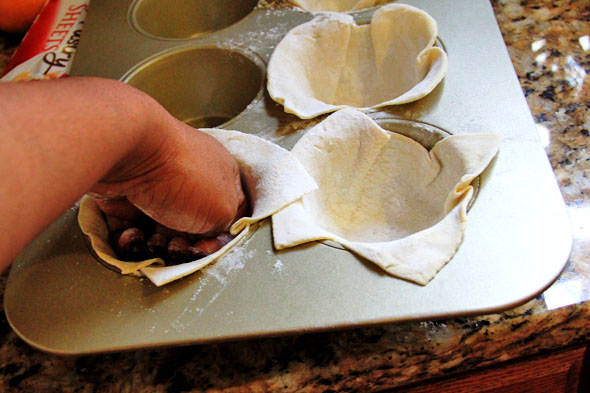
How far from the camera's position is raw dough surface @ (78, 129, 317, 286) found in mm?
869

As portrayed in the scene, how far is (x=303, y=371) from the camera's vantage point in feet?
2.65

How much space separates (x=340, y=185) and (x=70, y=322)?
0.62m

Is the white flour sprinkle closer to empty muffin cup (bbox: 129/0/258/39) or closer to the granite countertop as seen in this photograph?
the granite countertop

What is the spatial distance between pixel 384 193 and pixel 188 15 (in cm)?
112

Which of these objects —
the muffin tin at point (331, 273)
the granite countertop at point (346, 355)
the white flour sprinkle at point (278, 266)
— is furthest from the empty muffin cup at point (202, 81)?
the granite countertop at point (346, 355)

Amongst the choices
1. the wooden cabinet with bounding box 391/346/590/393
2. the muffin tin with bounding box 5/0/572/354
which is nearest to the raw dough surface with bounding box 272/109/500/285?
the muffin tin with bounding box 5/0/572/354

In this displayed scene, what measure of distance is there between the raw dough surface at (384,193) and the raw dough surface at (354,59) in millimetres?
137

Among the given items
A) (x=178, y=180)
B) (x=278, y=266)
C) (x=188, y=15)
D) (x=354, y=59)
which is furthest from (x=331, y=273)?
(x=188, y=15)

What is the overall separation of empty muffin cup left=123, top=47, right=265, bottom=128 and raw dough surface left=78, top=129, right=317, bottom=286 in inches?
10.7

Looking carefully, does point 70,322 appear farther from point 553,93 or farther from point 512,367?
point 553,93

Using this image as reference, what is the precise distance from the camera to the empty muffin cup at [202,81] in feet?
4.50

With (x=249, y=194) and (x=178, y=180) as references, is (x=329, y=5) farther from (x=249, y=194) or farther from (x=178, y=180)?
(x=178, y=180)

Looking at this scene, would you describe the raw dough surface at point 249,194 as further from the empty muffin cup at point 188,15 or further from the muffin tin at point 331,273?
the empty muffin cup at point 188,15

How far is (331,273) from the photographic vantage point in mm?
815
